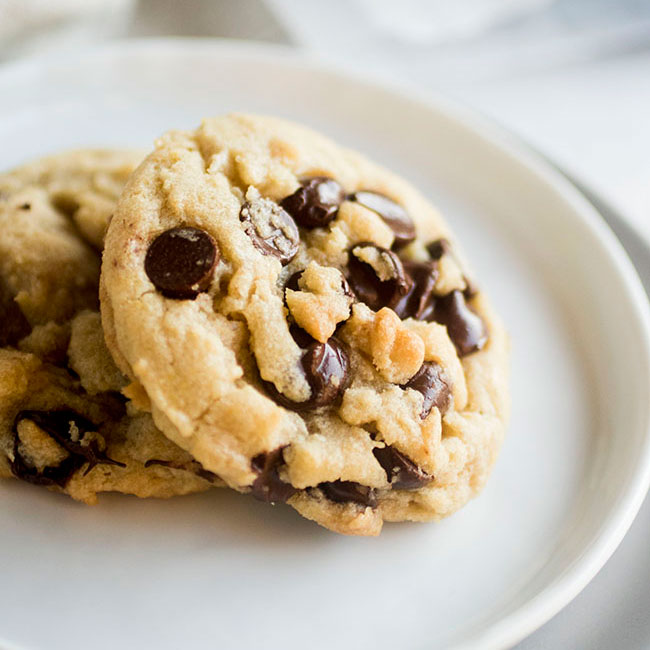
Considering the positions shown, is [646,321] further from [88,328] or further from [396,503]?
[88,328]

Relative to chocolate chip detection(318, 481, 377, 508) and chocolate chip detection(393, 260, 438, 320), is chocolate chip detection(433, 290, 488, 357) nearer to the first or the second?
chocolate chip detection(393, 260, 438, 320)

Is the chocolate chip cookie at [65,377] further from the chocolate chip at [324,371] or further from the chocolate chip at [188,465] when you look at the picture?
the chocolate chip at [324,371]

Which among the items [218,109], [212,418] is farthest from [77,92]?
[212,418]

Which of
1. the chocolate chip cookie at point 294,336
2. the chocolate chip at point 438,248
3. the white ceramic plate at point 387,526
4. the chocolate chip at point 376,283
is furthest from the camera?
the chocolate chip at point 438,248

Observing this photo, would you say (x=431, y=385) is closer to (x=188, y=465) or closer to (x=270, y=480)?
(x=270, y=480)

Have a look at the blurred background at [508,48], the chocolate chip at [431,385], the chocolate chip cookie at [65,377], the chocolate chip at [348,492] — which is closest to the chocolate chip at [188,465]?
the chocolate chip cookie at [65,377]

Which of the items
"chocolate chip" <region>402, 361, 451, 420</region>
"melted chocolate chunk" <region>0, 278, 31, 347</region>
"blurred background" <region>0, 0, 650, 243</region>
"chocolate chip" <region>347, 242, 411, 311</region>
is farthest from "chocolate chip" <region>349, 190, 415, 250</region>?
"blurred background" <region>0, 0, 650, 243</region>
